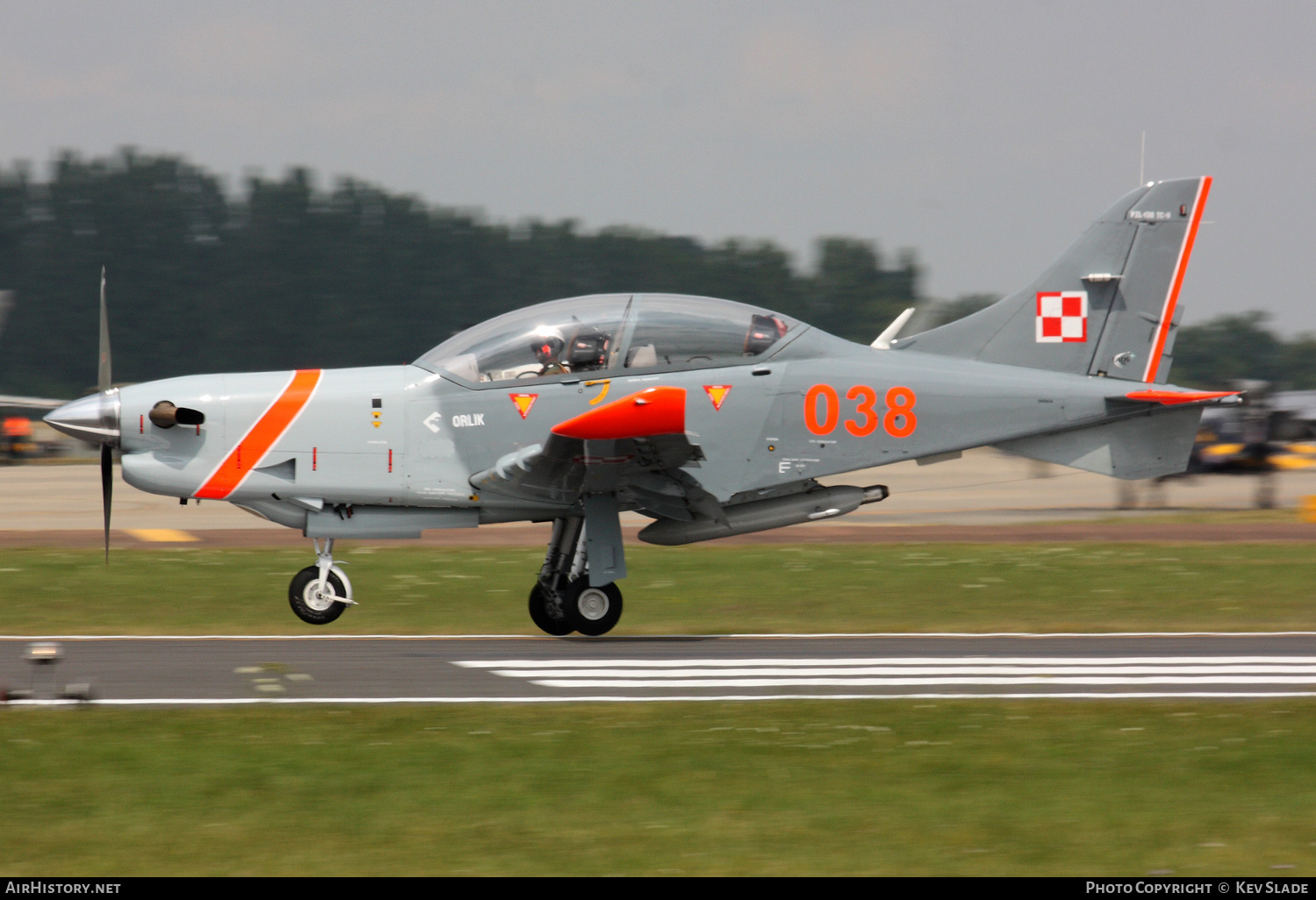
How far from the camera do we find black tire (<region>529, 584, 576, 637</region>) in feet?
40.0

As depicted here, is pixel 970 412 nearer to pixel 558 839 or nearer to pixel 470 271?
pixel 558 839

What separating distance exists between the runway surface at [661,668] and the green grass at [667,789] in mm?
586

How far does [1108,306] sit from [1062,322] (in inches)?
17.9

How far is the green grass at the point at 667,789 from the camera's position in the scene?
5672 millimetres

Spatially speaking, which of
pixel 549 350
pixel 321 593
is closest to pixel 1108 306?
pixel 549 350

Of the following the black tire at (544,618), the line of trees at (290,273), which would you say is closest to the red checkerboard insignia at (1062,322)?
the black tire at (544,618)

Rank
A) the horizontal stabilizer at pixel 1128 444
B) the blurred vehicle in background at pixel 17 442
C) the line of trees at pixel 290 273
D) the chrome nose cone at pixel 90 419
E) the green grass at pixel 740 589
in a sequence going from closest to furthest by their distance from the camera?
1. the chrome nose cone at pixel 90 419
2. the horizontal stabilizer at pixel 1128 444
3. the green grass at pixel 740 589
4. the blurred vehicle in background at pixel 17 442
5. the line of trees at pixel 290 273

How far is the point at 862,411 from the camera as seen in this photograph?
11773mm

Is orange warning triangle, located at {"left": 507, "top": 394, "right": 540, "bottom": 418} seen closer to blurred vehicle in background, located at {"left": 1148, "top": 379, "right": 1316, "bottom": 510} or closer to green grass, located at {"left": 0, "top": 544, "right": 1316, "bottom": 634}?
green grass, located at {"left": 0, "top": 544, "right": 1316, "bottom": 634}

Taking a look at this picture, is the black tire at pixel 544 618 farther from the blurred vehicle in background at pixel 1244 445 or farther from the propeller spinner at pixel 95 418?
the blurred vehicle in background at pixel 1244 445

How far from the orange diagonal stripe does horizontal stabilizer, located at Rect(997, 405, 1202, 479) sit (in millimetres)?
6050

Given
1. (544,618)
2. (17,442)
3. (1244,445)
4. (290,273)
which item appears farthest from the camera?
(290,273)

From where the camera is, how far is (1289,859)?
18.4 feet

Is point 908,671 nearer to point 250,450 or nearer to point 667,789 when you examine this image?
point 667,789
